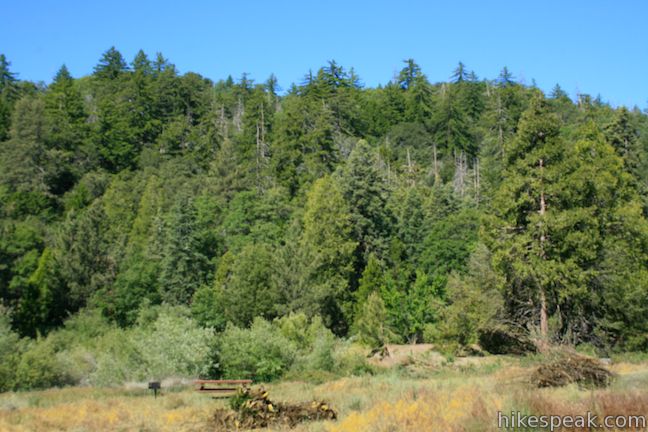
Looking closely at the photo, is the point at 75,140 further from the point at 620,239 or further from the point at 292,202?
the point at 620,239

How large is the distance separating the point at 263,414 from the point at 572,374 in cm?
778

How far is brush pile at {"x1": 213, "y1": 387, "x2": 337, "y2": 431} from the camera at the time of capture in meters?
13.2

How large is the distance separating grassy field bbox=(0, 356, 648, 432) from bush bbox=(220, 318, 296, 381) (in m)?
5.45

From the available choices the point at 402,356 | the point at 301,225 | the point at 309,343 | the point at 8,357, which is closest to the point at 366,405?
the point at 309,343

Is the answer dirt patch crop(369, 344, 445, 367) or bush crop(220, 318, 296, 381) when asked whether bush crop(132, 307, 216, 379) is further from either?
dirt patch crop(369, 344, 445, 367)

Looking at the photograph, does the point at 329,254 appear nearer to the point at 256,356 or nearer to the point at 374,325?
the point at 374,325

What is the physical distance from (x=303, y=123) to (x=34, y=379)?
48756 millimetres

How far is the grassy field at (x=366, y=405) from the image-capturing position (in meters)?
11.1

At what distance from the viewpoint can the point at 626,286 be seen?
105 ft

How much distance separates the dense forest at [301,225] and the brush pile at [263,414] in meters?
13.0

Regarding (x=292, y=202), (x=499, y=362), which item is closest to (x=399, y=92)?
(x=292, y=202)

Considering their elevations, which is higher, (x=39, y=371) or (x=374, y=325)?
(x=374, y=325)

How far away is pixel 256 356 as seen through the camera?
27.4 m

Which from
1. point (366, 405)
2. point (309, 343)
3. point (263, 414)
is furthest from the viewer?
point (309, 343)
